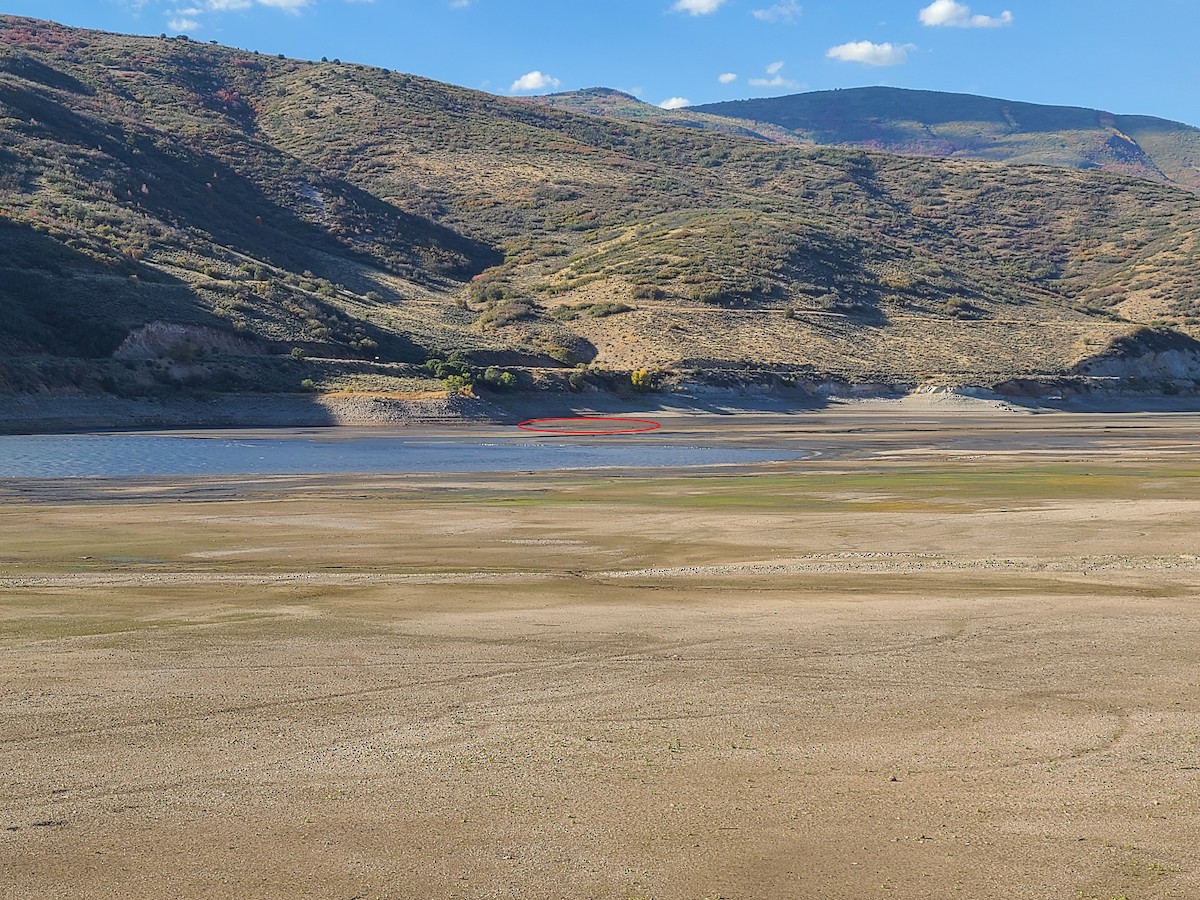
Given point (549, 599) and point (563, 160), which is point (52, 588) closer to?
point (549, 599)

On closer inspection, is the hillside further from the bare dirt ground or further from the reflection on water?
the bare dirt ground

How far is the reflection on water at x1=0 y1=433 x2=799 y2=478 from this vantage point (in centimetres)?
3688

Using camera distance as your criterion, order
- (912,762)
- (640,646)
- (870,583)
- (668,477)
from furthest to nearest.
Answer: (668,477)
(870,583)
(640,646)
(912,762)

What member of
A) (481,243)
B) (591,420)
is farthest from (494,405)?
(481,243)

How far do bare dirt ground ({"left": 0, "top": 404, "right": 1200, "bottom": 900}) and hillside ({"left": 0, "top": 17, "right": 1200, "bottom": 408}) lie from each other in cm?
4716

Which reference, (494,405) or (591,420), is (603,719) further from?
(591,420)

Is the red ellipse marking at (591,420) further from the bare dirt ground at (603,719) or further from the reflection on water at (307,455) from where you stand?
the bare dirt ground at (603,719)

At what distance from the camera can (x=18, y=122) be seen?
347 ft

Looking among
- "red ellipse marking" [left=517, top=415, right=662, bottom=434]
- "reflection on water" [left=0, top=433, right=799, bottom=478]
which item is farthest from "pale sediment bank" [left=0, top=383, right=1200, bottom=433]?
"reflection on water" [left=0, top=433, right=799, bottom=478]

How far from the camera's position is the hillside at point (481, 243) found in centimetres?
7181

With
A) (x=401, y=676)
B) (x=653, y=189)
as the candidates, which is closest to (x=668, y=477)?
(x=401, y=676)

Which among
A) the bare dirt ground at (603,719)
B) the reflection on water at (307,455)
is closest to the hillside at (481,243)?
the reflection on water at (307,455)

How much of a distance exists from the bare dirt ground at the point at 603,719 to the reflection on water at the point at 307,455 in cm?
1756

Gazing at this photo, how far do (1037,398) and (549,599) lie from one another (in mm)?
69690
